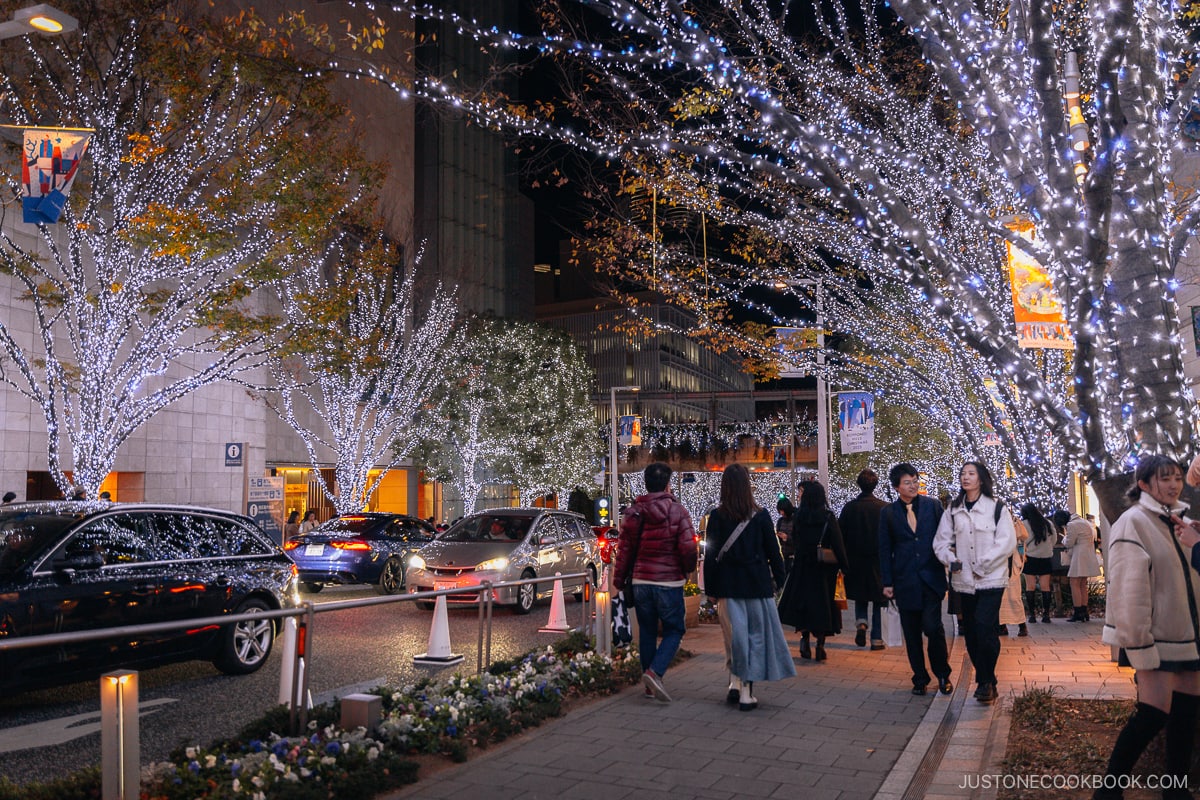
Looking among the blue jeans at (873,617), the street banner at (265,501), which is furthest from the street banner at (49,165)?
the blue jeans at (873,617)

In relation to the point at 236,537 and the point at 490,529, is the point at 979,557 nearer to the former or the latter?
the point at 236,537

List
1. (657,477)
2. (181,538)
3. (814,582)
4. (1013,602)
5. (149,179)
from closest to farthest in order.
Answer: (657,477) → (181,538) → (1013,602) → (814,582) → (149,179)

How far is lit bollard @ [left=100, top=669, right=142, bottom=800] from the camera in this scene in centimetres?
437

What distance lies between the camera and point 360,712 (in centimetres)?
575

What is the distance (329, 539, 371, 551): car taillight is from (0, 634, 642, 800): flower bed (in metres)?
10.5

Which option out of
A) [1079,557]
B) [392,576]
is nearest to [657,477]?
[1079,557]

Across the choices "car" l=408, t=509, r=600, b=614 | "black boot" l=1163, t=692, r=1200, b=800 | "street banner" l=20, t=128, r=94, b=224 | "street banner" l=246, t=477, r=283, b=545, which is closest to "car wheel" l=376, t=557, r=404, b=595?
"car" l=408, t=509, r=600, b=614

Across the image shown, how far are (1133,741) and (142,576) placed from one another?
281 inches

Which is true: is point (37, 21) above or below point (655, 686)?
above

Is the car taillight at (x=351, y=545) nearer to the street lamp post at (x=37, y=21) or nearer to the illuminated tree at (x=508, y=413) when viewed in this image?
the street lamp post at (x=37, y=21)

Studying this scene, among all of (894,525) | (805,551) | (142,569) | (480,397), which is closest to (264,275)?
(142,569)

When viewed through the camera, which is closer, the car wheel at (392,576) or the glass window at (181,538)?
the glass window at (181,538)

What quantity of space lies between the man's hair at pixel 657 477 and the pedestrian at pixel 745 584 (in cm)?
47

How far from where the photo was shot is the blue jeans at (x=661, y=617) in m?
7.55
